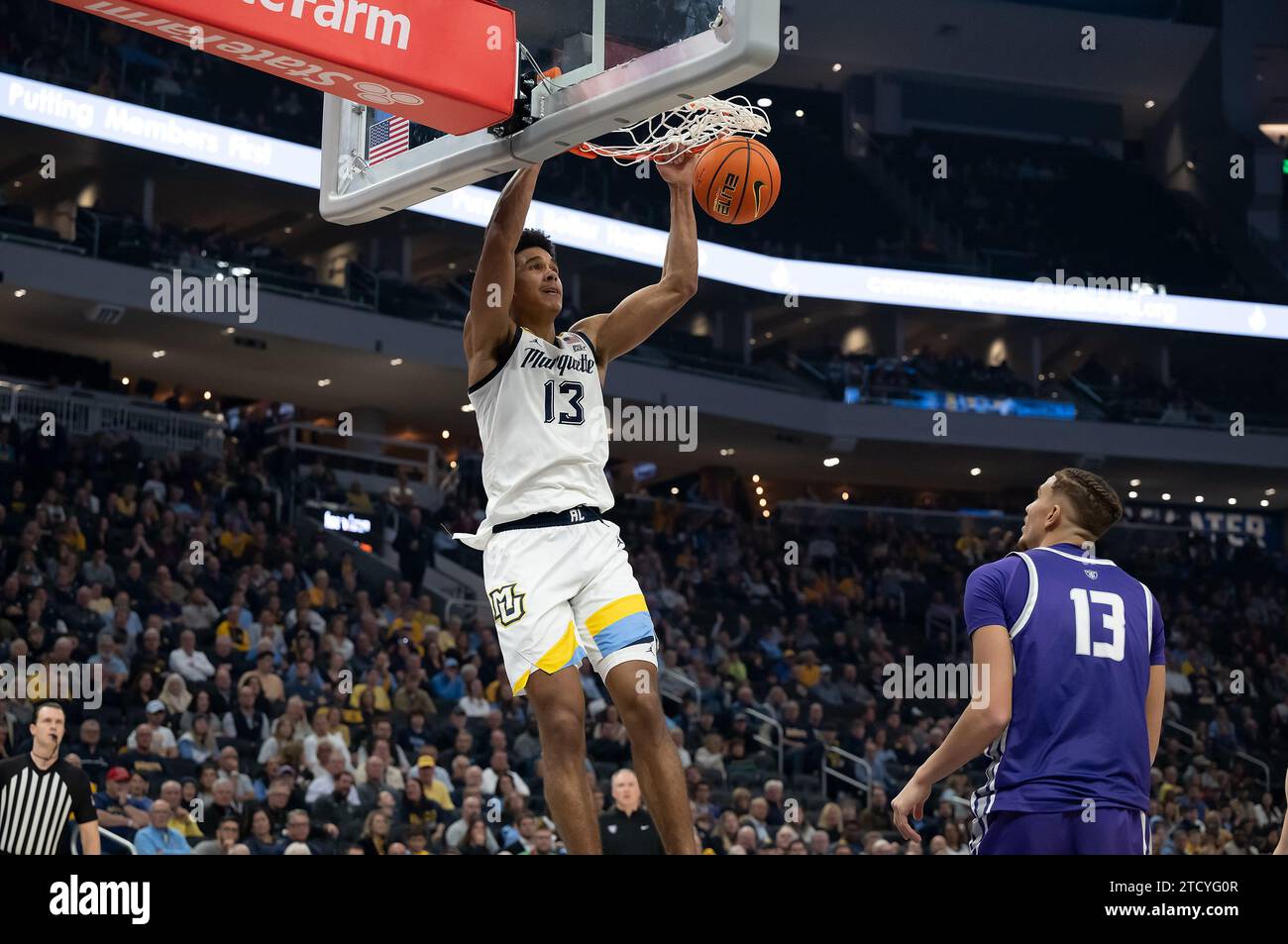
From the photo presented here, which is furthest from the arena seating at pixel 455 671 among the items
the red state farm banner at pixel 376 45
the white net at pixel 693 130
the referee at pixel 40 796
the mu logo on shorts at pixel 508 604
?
the red state farm banner at pixel 376 45

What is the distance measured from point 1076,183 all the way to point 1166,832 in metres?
16.8

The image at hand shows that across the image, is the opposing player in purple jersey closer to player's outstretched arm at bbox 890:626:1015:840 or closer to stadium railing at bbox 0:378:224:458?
player's outstretched arm at bbox 890:626:1015:840

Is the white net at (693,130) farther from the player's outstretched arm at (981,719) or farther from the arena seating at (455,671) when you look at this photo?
the arena seating at (455,671)

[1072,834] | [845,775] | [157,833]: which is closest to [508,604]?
[1072,834]

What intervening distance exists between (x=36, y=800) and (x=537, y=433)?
3.32 metres

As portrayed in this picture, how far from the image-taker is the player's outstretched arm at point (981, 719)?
346 cm

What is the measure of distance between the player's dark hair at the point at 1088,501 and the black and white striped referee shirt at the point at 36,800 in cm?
446

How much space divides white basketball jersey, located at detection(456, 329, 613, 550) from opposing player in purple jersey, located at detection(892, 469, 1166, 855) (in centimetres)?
133

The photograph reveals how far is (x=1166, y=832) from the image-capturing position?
14609mm

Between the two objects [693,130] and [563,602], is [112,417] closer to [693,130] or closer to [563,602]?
[693,130]

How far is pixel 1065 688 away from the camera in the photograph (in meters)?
3.57

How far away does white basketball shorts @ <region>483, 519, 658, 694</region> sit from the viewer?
14.0 feet
